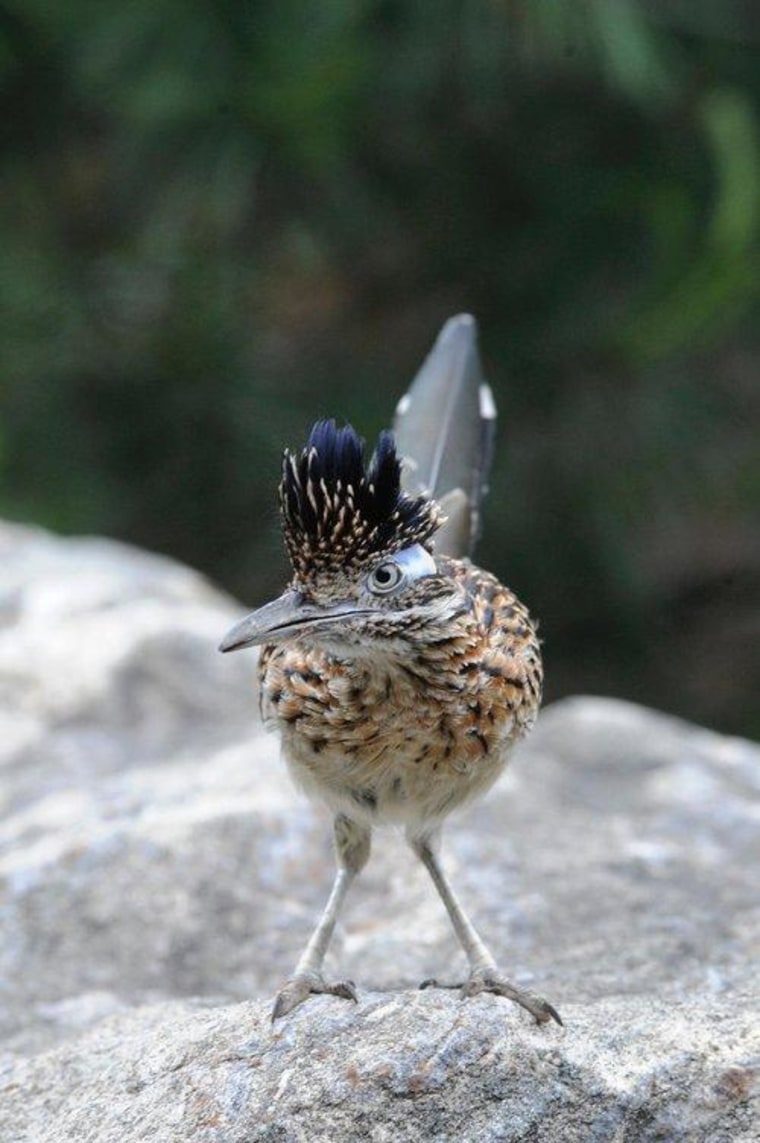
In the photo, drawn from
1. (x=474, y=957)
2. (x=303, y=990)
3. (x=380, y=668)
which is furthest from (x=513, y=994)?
(x=380, y=668)

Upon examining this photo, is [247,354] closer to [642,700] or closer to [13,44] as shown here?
[13,44]

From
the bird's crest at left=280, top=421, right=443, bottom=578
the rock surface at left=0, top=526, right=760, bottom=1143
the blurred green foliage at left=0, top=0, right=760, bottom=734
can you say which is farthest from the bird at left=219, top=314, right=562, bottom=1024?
the blurred green foliage at left=0, top=0, right=760, bottom=734

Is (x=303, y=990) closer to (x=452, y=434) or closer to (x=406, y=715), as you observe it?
(x=406, y=715)

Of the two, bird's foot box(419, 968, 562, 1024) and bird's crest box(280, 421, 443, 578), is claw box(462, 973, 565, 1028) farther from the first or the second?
bird's crest box(280, 421, 443, 578)

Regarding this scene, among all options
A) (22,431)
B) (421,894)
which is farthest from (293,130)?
(421,894)

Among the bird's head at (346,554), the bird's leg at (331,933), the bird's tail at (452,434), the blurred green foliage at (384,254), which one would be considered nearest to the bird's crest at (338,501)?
the bird's head at (346,554)

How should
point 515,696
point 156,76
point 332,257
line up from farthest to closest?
point 332,257
point 156,76
point 515,696

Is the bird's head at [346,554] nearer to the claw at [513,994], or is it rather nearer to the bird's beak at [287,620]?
the bird's beak at [287,620]

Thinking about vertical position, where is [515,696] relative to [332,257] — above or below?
below
